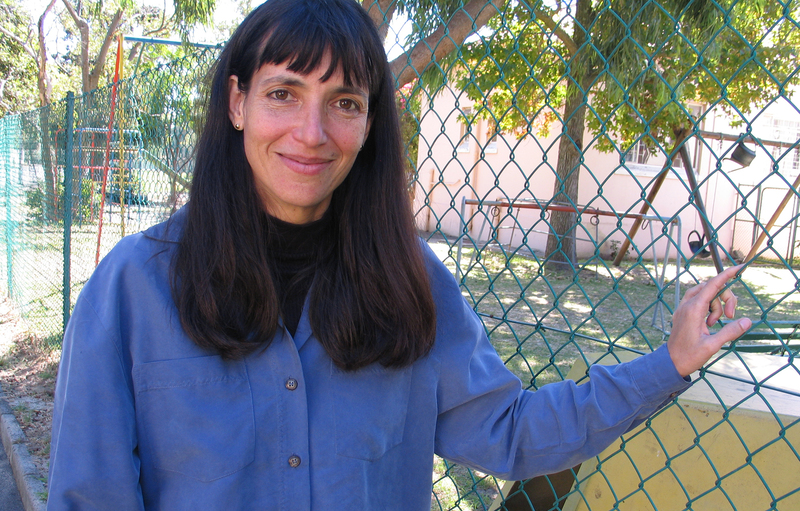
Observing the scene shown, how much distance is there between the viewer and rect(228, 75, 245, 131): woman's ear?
136 centimetres

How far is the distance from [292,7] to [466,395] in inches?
38.7

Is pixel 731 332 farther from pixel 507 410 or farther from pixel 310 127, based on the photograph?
pixel 310 127

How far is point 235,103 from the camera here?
1.38m

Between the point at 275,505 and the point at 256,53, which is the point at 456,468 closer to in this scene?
the point at 275,505

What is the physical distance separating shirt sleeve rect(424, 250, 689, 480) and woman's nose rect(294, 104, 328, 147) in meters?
0.48

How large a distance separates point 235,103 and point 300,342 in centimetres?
59

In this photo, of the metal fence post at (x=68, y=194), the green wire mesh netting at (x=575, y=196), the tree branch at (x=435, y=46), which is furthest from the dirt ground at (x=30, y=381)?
the tree branch at (x=435, y=46)

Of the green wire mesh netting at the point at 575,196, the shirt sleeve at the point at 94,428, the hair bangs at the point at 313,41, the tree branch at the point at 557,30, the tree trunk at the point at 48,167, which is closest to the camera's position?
the shirt sleeve at the point at 94,428

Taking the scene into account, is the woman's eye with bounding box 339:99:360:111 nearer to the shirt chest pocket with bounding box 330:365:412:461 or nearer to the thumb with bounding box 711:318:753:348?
the shirt chest pocket with bounding box 330:365:412:461

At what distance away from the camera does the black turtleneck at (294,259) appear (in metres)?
1.37

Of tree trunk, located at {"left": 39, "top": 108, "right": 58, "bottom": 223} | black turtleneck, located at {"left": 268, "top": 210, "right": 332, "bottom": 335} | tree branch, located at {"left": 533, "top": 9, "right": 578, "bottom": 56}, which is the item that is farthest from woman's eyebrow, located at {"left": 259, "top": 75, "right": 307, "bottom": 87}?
tree trunk, located at {"left": 39, "top": 108, "right": 58, "bottom": 223}

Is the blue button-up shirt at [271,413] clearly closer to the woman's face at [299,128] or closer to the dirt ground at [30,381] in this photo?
the woman's face at [299,128]

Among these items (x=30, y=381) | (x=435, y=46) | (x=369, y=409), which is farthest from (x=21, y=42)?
(x=369, y=409)

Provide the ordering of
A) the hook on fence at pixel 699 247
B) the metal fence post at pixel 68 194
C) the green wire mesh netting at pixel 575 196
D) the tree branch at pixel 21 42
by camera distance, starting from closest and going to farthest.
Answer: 1. the hook on fence at pixel 699 247
2. the green wire mesh netting at pixel 575 196
3. the metal fence post at pixel 68 194
4. the tree branch at pixel 21 42
